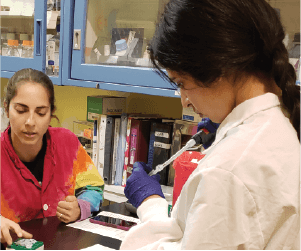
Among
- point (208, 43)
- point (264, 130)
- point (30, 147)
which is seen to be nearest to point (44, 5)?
point (30, 147)

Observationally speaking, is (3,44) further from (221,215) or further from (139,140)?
(221,215)

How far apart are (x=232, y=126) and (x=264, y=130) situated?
0.24 feet

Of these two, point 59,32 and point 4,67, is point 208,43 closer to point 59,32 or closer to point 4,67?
point 59,32

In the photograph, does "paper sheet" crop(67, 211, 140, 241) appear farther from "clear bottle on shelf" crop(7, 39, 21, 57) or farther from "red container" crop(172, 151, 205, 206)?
"clear bottle on shelf" crop(7, 39, 21, 57)

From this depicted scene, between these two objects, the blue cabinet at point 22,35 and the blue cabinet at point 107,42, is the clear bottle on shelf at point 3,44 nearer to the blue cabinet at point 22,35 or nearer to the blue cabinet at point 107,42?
the blue cabinet at point 22,35

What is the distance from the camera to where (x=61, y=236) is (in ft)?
3.47

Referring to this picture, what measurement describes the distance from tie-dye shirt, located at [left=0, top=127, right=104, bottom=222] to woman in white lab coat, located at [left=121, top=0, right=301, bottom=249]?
73cm

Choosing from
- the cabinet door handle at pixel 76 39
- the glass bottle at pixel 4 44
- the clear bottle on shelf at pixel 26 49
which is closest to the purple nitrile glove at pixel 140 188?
the cabinet door handle at pixel 76 39

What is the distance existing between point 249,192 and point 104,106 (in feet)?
4.18

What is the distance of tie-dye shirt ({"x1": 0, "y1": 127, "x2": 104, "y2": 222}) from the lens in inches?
52.5

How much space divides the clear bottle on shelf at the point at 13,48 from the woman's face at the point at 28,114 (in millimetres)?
761

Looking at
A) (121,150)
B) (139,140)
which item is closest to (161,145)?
(139,140)

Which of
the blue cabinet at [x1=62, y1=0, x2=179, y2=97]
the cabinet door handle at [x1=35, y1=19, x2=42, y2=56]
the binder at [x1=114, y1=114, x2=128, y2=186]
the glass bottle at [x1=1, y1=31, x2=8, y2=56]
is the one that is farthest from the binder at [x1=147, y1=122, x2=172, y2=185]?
the glass bottle at [x1=1, y1=31, x2=8, y2=56]

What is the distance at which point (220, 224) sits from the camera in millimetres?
561
